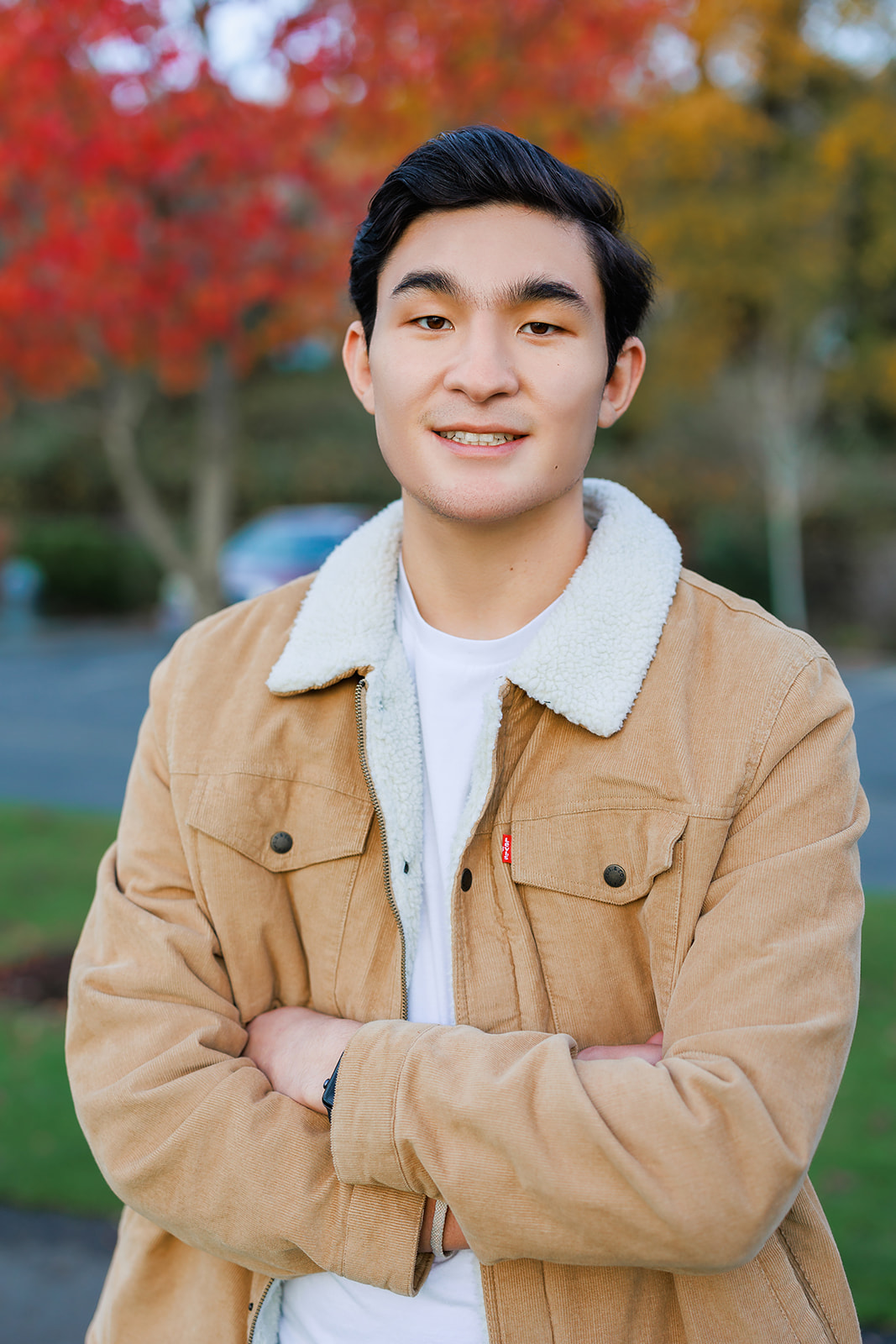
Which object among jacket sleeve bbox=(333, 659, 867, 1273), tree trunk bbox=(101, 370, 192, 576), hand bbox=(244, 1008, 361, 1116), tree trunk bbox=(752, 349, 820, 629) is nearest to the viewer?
jacket sleeve bbox=(333, 659, 867, 1273)

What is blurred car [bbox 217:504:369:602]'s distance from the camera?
613 inches

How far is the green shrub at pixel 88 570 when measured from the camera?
18812 millimetres

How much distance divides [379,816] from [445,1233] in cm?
62

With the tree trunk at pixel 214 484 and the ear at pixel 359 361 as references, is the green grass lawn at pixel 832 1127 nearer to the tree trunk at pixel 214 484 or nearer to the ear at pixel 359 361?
the tree trunk at pixel 214 484

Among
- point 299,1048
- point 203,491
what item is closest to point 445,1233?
point 299,1048

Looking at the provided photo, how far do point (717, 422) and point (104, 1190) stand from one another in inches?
648

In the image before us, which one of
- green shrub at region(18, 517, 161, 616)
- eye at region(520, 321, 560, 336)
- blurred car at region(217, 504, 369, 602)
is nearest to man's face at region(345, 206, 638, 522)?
eye at region(520, 321, 560, 336)

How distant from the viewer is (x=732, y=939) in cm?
159

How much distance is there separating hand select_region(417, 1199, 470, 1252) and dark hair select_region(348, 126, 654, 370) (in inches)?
54.6

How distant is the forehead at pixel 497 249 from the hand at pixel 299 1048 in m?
1.17

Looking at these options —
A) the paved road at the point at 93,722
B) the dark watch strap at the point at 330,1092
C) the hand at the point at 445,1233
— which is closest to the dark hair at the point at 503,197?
the dark watch strap at the point at 330,1092

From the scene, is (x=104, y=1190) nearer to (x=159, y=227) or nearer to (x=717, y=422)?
(x=159, y=227)

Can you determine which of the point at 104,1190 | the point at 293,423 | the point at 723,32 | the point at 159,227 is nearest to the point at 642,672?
the point at 104,1190

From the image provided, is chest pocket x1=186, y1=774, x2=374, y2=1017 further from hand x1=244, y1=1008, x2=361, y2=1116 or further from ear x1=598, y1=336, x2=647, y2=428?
ear x1=598, y1=336, x2=647, y2=428
